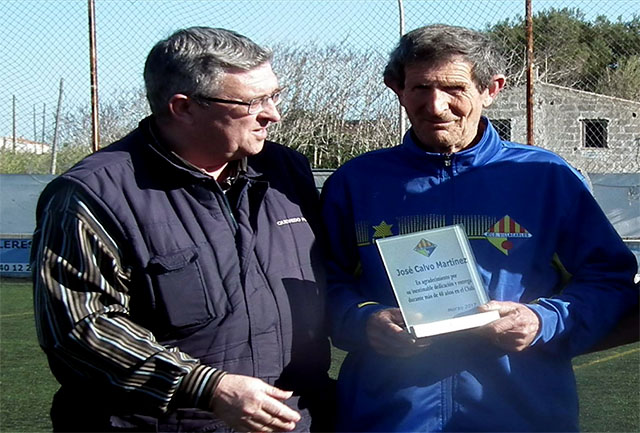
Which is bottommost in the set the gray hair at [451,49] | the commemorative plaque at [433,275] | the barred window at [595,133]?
the barred window at [595,133]

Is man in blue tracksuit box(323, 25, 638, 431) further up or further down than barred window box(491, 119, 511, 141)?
further up

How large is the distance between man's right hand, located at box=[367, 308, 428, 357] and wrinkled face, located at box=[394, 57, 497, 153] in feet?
1.58

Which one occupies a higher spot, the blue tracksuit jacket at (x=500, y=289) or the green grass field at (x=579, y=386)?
the blue tracksuit jacket at (x=500, y=289)

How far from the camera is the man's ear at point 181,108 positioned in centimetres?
226

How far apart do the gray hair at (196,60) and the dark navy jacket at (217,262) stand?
154 mm

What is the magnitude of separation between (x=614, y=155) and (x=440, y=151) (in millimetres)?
8683

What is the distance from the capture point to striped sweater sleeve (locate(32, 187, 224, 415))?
6.60 feet

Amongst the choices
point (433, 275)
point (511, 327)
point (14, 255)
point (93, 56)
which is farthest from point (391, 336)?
point (14, 255)

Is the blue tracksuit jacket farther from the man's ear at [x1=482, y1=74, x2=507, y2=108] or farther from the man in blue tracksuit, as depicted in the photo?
the man's ear at [x1=482, y1=74, x2=507, y2=108]

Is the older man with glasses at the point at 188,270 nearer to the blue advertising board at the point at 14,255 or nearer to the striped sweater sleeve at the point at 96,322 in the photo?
the striped sweater sleeve at the point at 96,322

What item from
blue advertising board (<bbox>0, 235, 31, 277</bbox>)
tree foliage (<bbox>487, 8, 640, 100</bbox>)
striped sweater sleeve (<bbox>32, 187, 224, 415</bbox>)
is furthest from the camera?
blue advertising board (<bbox>0, 235, 31, 277</bbox>)

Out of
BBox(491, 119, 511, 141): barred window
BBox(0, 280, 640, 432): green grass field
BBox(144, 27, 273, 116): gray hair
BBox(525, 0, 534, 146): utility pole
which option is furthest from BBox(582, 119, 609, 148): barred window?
BBox(144, 27, 273, 116): gray hair

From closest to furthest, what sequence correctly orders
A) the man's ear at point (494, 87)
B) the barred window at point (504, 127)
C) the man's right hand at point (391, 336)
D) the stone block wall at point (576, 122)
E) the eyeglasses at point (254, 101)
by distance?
1. the man's right hand at point (391, 336)
2. the eyeglasses at point (254, 101)
3. the man's ear at point (494, 87)
4. the stone block wall at point (576, 122)
5. the barred window at point (504, 127)

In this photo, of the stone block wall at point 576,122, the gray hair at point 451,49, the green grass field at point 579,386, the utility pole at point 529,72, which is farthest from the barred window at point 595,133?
the gray hair at point 451,49
